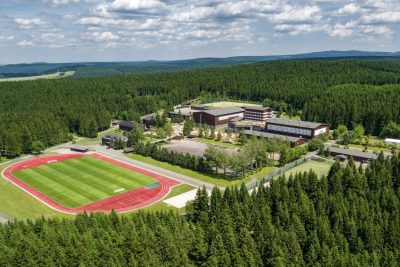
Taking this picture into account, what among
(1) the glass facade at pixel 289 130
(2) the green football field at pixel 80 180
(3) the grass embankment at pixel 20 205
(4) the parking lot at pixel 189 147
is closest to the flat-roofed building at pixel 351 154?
(1) the glass facade at pixel 289 130

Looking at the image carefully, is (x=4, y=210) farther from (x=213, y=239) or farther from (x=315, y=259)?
(x=315, y=259)

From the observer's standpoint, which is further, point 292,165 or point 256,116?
point 256,116

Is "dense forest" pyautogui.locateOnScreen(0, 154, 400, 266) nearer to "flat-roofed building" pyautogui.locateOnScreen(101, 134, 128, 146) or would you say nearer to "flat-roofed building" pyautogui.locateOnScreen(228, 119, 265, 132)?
"flat-roofed building" pyautogui.locateOnScreen(101, 134, 128, 146)

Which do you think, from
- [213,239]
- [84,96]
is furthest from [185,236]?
[84,96]

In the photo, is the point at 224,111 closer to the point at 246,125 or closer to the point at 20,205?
the point at 246,125

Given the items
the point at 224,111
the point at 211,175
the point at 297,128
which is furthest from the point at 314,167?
the point at 224,111

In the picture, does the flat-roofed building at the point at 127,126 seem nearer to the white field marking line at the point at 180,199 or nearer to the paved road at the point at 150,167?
the paved road at the point at 150,167
